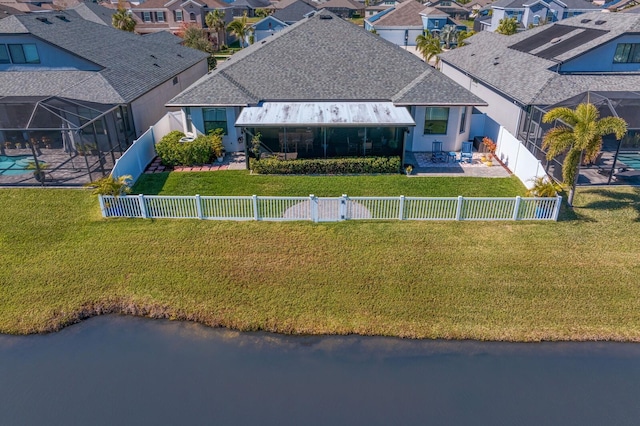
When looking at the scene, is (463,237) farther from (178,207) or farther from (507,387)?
(178,207)

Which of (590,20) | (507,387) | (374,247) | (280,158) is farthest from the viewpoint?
(590,20)

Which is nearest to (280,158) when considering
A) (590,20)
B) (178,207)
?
(178,207)

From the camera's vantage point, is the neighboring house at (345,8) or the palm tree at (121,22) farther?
the neighboring house at (345,8)

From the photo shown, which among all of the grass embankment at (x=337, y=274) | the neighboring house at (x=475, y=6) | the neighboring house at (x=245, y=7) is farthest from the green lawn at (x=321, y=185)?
the neighboring house at (x=475, y=6)

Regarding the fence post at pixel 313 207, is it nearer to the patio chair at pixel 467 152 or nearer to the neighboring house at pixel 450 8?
the patio chair at pixel 467 152

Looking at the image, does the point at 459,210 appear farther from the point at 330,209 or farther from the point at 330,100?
the point at 330,100

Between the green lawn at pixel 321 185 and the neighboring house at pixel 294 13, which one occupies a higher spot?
the neighboring house at pixel 294 13

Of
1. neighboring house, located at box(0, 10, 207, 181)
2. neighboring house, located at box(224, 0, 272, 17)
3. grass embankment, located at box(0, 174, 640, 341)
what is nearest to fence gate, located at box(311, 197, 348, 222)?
grass embankment, located at box(0, 174, 640, 341)
